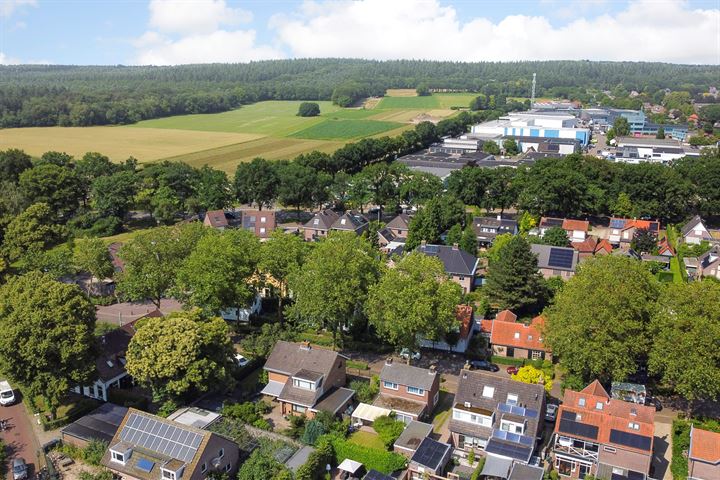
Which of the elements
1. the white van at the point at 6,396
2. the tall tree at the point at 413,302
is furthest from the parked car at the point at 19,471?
the tall tree at the point at 413,302

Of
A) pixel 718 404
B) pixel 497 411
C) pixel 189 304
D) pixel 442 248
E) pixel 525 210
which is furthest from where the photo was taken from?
pixel 525 210

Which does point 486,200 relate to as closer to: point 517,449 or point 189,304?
point 189,304

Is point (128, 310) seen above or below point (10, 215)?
below

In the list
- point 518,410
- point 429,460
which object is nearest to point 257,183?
point 518,410

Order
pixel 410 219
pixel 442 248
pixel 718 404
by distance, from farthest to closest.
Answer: pixel 410 219, pixel 442 248, pixel 718 404

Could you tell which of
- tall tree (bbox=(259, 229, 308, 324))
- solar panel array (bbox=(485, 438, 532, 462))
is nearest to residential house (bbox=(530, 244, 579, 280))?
tall tree (bbox=(259, 229, 308, 324))

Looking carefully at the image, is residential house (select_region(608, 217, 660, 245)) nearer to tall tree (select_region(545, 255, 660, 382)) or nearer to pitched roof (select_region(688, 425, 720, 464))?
tall tree (select_region(545, 255, 660, 382))

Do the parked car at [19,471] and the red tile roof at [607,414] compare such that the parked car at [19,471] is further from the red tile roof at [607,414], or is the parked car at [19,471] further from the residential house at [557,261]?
the residential house at [557,261]

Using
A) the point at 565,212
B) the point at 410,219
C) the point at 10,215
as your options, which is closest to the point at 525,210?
the point at 565,212
